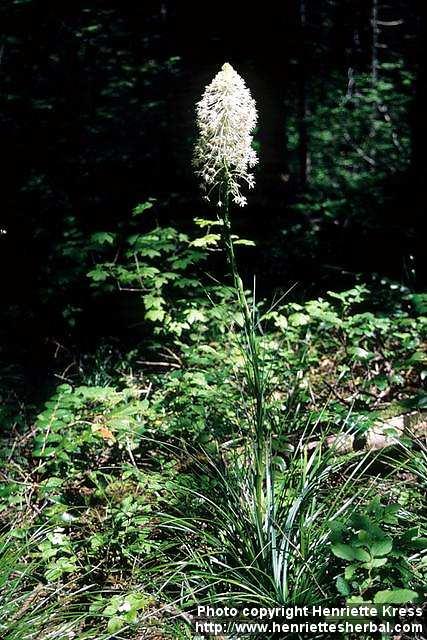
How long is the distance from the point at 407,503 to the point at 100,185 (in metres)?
5.04

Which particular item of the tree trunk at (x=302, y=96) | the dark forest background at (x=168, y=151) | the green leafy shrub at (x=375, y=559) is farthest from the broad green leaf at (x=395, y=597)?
the tree trunk at (x=302, y=96)

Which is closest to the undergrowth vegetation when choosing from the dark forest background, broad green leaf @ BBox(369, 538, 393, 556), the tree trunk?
broad green leaf @ BBox(369, 538, 393, 556)

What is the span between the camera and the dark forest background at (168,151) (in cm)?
482

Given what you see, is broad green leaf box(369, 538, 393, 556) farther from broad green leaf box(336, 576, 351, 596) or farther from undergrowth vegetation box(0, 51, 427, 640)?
broad green leaf box(336, 576, 351, 596)

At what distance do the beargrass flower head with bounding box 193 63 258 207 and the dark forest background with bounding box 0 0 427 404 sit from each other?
1708 mm

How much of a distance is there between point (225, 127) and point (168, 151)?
540 centimetres

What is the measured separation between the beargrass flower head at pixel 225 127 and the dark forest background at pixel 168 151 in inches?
67.3

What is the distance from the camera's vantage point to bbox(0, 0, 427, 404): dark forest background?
15.8 ft

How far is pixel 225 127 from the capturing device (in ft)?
6.62

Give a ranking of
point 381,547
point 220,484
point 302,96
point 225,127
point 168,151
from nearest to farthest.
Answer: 1. point 381,547
2. point 225,127
3. point 220,484
4. point 168,151
5. point 302,96

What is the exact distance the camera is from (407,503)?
248cm

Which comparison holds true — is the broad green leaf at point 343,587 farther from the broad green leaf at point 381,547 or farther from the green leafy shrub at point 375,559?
the broad green leaf at point 381,547

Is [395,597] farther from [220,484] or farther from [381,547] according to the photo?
[220,484]

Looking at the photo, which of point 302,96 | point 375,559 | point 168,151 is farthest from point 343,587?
point 302,96
